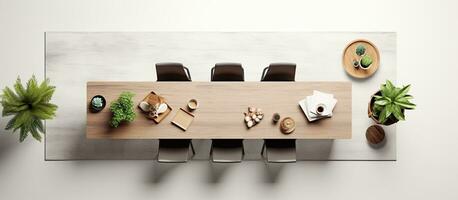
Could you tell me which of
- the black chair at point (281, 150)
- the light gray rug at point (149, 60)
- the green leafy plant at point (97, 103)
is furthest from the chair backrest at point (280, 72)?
the green leafy plant at point (97, 103)

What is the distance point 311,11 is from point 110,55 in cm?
149

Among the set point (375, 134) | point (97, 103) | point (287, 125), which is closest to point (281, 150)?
point (287, 125)

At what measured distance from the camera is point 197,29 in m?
2.80

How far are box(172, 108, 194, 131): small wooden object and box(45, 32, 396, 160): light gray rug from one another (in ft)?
1.38

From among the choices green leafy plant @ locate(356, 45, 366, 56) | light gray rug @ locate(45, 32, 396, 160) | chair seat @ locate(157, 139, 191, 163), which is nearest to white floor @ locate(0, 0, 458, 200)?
light gray rug @ locate(45, 32, 396, 160)

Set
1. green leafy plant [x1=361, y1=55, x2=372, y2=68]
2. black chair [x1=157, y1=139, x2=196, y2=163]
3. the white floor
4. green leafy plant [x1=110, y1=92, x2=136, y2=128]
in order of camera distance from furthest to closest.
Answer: the white floor, green leafy plant [x1=361, y1=55, x2=372, y2=68], black chair [x1=157, y1=139, x2=196, y2=163], green leafy plant [x1=110, y1=92, x2=136, y2=128]

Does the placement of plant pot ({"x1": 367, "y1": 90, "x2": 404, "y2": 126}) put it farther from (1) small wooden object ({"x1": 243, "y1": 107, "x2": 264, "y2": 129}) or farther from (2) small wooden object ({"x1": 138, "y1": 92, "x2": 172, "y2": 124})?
(2) small wooden object ({"x1": 138, "y1": 92, "x2": 172, "y2": 124})

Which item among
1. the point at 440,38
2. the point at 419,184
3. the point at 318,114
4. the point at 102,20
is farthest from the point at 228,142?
the point at 440,38

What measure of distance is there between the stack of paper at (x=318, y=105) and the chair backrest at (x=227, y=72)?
433mm

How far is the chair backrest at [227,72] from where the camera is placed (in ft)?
8.00

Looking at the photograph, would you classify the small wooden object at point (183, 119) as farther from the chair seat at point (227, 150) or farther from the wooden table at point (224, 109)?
the chair seat at point (227, 150)

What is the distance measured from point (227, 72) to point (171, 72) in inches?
14.2

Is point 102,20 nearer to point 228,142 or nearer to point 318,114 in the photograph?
point 228,142

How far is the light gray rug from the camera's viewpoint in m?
2.77
